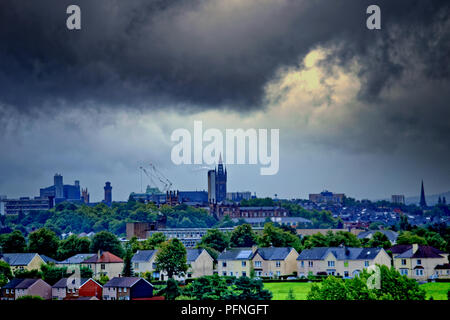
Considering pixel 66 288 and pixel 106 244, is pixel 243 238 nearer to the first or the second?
pixel 106 244

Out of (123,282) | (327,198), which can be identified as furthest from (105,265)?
(327,198)

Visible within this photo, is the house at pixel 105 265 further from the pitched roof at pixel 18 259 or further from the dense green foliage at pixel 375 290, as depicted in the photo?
the dense green foliage at pixel 375 290

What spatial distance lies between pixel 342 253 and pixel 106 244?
9553mm

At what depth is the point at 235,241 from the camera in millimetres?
30078

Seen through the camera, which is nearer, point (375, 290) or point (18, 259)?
point (375, 290)

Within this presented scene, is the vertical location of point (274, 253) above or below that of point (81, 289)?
above

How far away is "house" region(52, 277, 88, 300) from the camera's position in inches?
728

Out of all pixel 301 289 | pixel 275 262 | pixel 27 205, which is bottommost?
pixel 301 289

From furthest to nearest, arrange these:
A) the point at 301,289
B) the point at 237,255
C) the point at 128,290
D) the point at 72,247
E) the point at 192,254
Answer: the point at 72,247 < the point at 192,254 < the point at 237,255 < the point at 301,289 < the point at 128,290

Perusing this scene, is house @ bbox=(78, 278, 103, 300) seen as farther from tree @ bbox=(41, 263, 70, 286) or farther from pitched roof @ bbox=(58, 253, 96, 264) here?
pitched roof @ bbox=(58, 253, 96, 264)

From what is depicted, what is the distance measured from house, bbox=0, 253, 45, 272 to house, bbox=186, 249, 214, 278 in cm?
493

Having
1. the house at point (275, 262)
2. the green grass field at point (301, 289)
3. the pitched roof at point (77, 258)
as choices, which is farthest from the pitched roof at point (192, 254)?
the green grass field at point (301, 289)

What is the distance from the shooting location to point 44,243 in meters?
26.5
